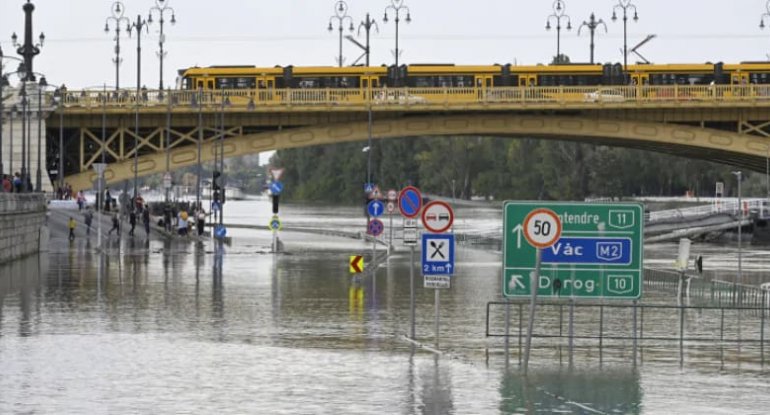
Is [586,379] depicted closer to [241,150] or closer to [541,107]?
[541,107]

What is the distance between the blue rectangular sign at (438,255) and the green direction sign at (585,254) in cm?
159

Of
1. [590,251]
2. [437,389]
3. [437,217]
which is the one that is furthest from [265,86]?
[437,389]

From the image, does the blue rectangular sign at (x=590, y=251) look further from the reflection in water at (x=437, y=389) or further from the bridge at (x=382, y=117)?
the bridge at (x=382, y=117)

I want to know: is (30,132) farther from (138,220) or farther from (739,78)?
(739,78)

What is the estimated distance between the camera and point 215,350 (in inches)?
945

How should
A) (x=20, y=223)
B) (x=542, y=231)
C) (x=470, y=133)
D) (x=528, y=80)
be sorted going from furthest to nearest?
(x=470, y=133)
(x=528, y=80)
(x=20, y=223)
(x=542, y=231)

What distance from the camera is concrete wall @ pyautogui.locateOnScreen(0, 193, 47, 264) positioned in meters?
48.6

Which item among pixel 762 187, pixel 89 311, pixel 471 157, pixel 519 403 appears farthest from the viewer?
pixel 471 157

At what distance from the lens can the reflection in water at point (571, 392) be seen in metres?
18.3

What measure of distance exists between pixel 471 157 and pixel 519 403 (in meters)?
158

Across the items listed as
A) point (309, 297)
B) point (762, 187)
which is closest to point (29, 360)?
point (309, 297)

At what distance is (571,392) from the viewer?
19.8 meters

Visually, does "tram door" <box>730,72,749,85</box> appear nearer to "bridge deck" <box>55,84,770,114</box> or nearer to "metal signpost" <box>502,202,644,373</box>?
"bridge deck" <box>55,84,770,114</box>

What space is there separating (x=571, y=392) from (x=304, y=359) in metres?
4.58
